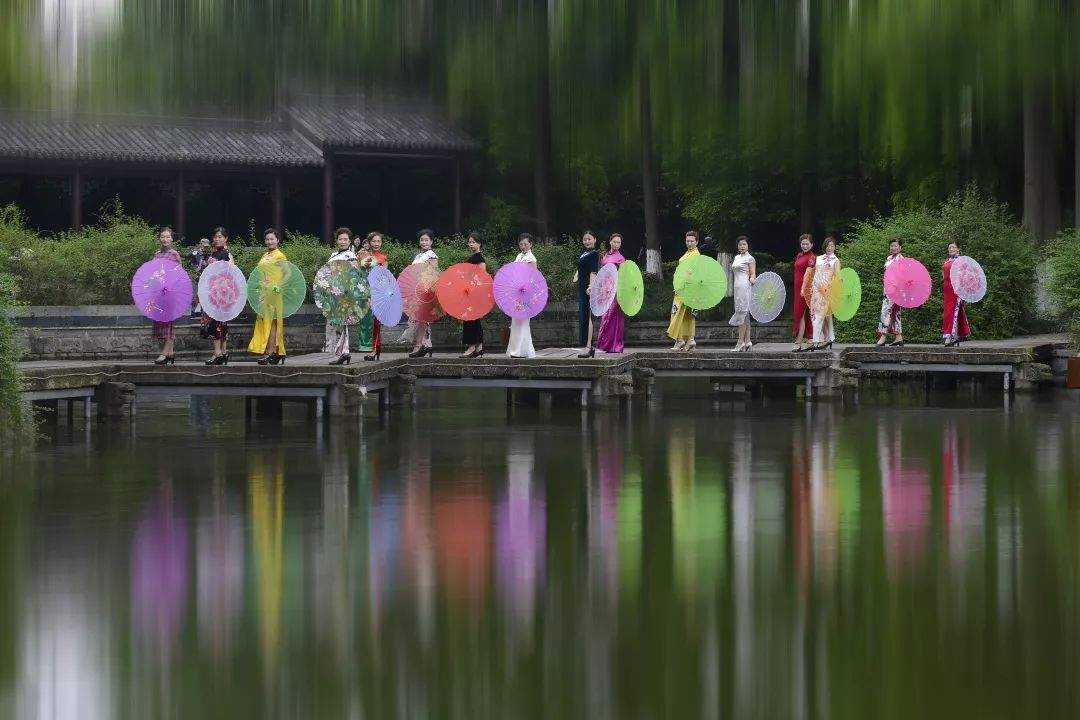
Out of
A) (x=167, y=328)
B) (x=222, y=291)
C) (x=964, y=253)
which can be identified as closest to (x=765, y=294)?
(x=964, y=253)

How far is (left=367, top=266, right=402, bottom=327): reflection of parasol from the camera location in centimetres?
2172

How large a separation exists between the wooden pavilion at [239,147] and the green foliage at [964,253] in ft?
49.9

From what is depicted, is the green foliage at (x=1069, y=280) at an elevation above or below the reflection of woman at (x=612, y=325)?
above

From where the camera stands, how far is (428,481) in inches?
563

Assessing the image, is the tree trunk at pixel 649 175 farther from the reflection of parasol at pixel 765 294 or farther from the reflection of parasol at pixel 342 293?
the reflection of parasol at pixel 342 293

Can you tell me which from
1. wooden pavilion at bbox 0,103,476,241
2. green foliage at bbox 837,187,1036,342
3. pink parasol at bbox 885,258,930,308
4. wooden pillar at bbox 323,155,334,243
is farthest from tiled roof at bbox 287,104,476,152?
pink parasol at bbox 885,258,930,308

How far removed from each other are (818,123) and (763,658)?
28.4 meters

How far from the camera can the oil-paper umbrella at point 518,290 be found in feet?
73.3

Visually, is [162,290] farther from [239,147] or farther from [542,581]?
[239,147]

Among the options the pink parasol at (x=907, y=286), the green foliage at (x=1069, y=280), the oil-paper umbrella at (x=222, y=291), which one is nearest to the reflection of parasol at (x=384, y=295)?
the oil-paper umbrella at (x=222, y=291)

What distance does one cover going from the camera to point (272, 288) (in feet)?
67.5

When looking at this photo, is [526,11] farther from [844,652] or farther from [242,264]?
[844,652]

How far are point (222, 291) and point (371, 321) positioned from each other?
282 centimetres

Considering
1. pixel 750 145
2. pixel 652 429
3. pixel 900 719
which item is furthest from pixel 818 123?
pixel 900 719
